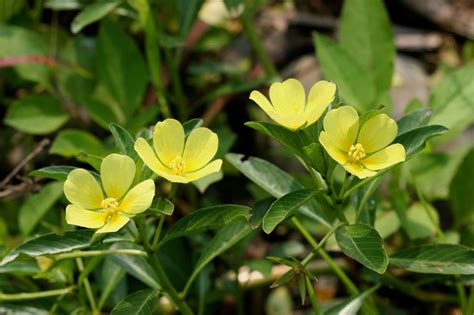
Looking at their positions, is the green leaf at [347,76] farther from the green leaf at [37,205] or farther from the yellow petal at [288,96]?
the green leaf at [37,205]

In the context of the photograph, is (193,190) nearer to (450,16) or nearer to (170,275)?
(170,275)

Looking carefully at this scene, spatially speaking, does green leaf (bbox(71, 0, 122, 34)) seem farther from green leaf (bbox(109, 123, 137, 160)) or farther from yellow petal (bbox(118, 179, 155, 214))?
yellow petal (bbox(118, 179, 155, 214))

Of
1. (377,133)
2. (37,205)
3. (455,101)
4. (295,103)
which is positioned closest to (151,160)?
(295,103)

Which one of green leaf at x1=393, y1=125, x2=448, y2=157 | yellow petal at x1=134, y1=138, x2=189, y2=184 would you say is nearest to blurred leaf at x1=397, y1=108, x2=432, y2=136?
green leaf at x1=393, y1=125, x2=448, y2=157

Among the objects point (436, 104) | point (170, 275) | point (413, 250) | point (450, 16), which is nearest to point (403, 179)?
point (436, 104)

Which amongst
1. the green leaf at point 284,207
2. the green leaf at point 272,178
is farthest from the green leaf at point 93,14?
the green leaf at point 284,207

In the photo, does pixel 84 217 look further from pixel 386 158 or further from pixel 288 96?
pixel 386 158

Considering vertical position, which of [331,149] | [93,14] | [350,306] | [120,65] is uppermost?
[331,149]
